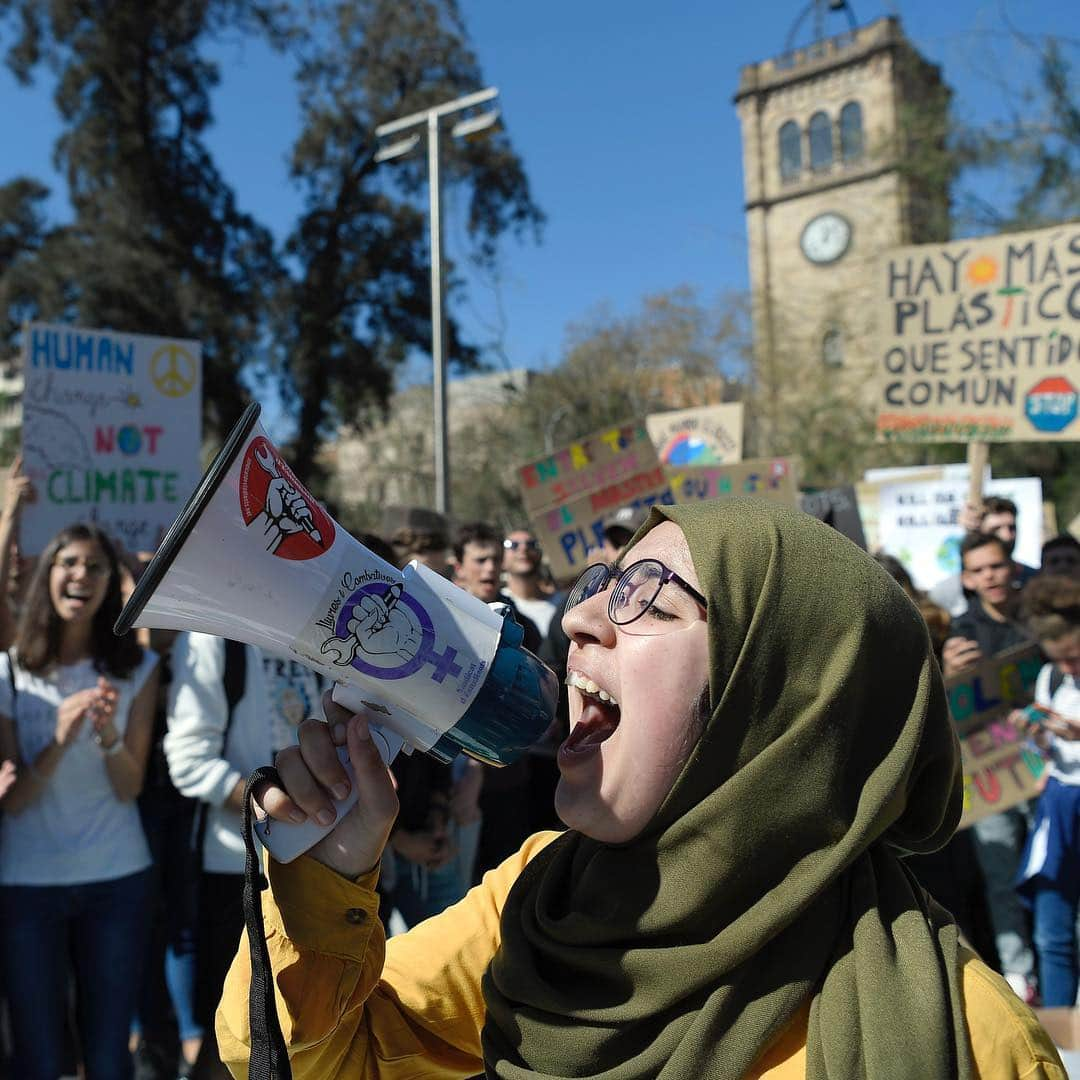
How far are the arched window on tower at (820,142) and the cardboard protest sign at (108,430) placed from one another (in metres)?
44.1

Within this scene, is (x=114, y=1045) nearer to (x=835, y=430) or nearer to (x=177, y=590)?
(x=177, y=590)

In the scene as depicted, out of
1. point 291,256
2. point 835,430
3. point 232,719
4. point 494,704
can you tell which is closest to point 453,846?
point 232,719

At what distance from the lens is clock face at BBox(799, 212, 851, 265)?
43938 mm

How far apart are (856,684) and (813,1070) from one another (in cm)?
43

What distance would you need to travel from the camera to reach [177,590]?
1269 mm

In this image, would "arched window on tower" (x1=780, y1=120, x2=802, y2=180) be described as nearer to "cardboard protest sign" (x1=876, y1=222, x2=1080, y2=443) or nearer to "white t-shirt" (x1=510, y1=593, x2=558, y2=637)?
"cardboard protest sign" (x1=876, y1=222, x2=1080, y2=443)

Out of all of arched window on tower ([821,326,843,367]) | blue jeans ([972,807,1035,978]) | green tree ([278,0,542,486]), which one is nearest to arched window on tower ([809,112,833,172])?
arched window on tower ([821,326,843,367])

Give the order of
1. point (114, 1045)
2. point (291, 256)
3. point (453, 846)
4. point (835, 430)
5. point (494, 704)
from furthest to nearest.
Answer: point (835, 430) → point (291, 256) → point (453, 846) → point (114, 1045) → point (494, 704)

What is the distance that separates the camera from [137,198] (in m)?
16.6

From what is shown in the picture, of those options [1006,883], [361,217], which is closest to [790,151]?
[361,217]

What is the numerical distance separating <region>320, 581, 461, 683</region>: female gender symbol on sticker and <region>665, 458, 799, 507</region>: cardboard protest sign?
5.72 metres

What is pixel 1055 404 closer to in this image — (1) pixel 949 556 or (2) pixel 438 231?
(1) pixel 949 556

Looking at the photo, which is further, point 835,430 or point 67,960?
point 835,430

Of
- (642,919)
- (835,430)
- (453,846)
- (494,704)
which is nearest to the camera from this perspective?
(642,919)
